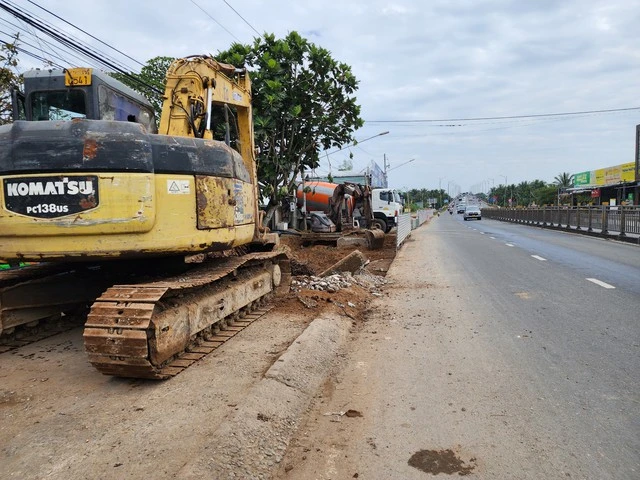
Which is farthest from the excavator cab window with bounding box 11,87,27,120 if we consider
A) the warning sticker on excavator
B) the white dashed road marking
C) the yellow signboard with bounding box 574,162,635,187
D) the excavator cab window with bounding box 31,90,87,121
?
the yellow signboard with bounding box 574,162,635,187

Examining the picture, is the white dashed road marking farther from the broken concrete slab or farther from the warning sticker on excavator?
the warning sticker on excavator

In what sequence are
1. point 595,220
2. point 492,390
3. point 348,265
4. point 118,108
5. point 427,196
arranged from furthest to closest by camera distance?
1. point 427,196
2. point 595,220
3. point 348,265
4. point 118,108
5. point 492,390

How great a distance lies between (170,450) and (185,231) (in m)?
2.23

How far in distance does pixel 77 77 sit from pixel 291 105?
9.70 m

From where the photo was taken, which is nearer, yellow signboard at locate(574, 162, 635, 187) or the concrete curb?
the concrete curb

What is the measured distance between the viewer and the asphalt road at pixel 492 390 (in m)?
3.14

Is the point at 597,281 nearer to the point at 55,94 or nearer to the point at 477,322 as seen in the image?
the point at 477,322

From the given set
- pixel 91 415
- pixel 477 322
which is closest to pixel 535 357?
pixel 477 322

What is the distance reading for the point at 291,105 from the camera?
47.2ft

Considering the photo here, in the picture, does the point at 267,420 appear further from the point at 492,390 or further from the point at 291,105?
the point at 291,105

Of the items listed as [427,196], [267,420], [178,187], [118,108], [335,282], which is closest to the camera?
[267,420]

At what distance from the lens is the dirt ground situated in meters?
3.06

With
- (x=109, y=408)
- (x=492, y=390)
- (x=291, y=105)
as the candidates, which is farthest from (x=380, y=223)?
(x=109, y=408)

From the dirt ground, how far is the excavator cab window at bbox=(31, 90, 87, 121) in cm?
259
